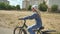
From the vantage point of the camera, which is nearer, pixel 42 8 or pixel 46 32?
pixel 46 32

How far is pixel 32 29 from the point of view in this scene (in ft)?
31.3

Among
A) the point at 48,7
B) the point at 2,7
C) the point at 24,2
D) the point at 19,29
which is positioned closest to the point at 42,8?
the point at 48,7

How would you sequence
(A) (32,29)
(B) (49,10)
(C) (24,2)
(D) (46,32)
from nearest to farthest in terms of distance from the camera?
1. (D) (46,32)
2. (A) (32,29)
3. (B) (49,10)
4. (C) (24,2)

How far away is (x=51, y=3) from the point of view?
37.5 meters

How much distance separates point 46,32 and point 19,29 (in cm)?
192

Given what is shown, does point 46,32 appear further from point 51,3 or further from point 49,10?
point 51,3

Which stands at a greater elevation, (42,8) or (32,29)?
(32,29)

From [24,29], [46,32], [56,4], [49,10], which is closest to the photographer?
[46,32]

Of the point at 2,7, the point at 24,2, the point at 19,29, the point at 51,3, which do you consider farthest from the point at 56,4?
the point at 19,29

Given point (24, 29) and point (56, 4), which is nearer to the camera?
point (24, 29)

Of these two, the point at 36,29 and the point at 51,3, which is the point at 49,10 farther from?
the point at 36,29

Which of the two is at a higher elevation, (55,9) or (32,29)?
(32,29)

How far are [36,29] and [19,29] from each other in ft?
4.27

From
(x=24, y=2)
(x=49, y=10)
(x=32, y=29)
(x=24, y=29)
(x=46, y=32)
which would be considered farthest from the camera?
(x=24, y=2)
